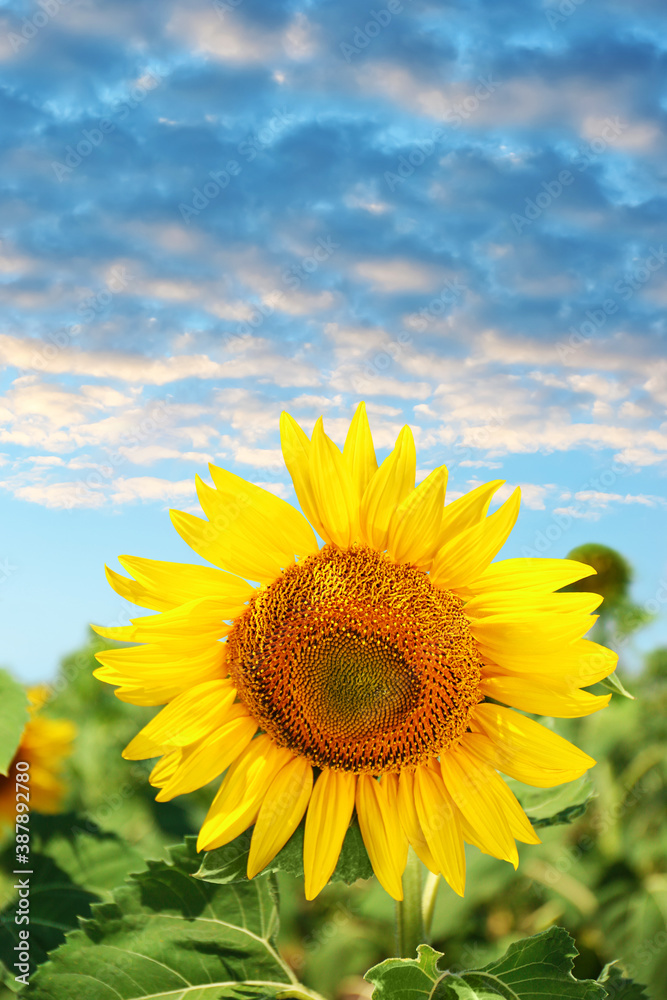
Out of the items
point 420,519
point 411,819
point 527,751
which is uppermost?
point 420,519

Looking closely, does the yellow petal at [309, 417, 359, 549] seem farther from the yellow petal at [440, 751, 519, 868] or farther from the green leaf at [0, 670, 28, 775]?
the green leaf at [0, 670, 28, 775]

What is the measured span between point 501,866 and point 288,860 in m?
1.57

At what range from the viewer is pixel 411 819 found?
168 cm

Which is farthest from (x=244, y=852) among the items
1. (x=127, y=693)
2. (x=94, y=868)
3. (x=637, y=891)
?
(x=637, y=891)

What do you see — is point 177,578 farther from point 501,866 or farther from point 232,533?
point 501,866

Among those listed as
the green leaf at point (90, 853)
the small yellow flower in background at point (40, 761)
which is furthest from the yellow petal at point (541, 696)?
the small yellow flower in background at point (40, 761)

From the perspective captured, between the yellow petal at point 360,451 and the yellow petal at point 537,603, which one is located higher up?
the yellow petal at point 360,451

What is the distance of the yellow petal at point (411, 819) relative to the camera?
167 cm

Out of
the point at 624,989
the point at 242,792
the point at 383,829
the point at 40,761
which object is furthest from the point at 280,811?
the point at 40,761

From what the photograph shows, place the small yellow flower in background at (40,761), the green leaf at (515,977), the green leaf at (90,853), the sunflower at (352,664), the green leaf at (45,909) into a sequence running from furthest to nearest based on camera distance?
the small yellow flower in background at (40,761) → the green leaf at (90,853) → the green leaf at (45,909) → the sunflower at (352,664) → the green leaf at (515,977)

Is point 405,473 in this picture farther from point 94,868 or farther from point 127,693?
point 94,868

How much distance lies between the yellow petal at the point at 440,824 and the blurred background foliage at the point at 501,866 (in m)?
1.21

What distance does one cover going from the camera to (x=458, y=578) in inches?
65.1

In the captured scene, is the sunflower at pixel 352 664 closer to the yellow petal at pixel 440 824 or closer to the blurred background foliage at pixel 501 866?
the yellow petal at pixel 440 824
